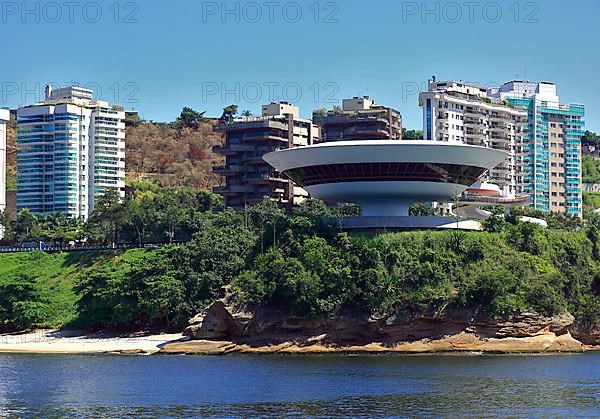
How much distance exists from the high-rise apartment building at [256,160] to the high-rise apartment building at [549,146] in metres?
33.4

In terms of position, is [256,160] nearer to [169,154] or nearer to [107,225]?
[107,225]

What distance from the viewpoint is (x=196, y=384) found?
55.6 metres

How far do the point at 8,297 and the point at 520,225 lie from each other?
1626 inches

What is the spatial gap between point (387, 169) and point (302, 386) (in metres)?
33.8

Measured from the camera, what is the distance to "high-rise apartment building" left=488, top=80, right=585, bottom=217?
14575 centimetres

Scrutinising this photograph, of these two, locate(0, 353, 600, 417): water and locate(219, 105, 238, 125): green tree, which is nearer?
locate(0, 353, 600, 417): water

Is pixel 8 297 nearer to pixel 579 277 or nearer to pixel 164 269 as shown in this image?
pixel 164 269

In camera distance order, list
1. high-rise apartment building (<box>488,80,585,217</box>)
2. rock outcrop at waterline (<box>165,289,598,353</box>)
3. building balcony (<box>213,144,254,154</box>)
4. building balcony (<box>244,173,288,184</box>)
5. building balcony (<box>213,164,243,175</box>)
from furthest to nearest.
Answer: high-rise apartment building (<box>488,80,585,217</box>) → building balcony (<box>213,164,243,175</box>) → building balcony (<box>213,144,254,154</box>) → building balcony (<box>244,173,288,184</box>) → rock outcrop at waterline (<box>165,289,598,353</box>)

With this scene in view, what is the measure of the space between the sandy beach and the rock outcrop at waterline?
10.7 feet

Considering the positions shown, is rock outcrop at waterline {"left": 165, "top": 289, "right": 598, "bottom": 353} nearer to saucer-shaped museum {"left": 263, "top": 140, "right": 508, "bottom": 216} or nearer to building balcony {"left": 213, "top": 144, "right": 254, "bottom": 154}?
saucer-shaped museum {"left": 263, "top": 140, "right": 508, "bottom": 216}

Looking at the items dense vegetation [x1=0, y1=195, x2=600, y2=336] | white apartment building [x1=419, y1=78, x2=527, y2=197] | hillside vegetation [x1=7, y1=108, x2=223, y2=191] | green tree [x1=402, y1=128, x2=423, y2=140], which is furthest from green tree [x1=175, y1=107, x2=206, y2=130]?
dense vegetation [x1=0, y1=195, x2=600, y2=336]

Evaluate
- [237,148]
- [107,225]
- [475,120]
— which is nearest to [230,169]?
[237,148]

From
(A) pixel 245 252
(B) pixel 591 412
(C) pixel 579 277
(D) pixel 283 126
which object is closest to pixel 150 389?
(B) pixel 591 412

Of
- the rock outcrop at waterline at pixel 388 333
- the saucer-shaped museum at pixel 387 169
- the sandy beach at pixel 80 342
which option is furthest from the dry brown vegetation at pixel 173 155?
the rock outcrop at waterline at pixel 388 333
